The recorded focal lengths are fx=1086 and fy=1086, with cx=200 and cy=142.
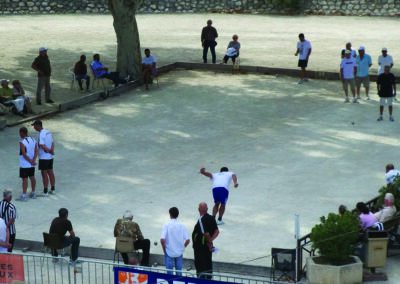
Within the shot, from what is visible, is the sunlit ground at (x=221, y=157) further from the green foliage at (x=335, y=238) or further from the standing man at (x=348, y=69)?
the green foliage at (x=335, y=238)

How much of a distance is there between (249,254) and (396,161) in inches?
240

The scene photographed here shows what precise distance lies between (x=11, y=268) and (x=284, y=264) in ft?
13.0

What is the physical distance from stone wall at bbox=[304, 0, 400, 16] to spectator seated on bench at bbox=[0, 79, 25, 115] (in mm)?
19822

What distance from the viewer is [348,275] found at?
15867 mm

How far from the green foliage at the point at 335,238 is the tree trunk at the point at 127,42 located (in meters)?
15.5

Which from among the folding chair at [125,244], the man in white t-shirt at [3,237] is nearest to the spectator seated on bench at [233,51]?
the folding chair at [125,244]

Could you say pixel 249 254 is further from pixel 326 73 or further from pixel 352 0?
pixel 352 0

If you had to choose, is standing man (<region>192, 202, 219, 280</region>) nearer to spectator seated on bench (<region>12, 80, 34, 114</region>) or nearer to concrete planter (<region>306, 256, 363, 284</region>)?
concrete planter (<region>306, 256, 363, 284</region>)

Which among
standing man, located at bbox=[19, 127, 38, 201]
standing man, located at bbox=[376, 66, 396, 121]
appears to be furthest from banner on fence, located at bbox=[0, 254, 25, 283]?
standing man, located at bbox=[376, 66, 396, 121]

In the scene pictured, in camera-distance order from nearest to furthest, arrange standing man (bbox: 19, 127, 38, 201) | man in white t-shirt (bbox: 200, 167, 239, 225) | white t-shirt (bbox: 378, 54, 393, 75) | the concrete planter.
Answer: the concrete planter, man in white t-shirt (bbox: 200, 167, 239, 225), standing man (bbox: 19, 127, 38, 201), white t-shirt (bbox: 378, 54, 393, 75)

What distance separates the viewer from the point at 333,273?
15820 millimetres

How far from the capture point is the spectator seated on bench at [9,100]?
87.7 feet

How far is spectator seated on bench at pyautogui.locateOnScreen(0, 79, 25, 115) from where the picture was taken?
26.7 m

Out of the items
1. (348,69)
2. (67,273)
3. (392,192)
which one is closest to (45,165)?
(67,273)
